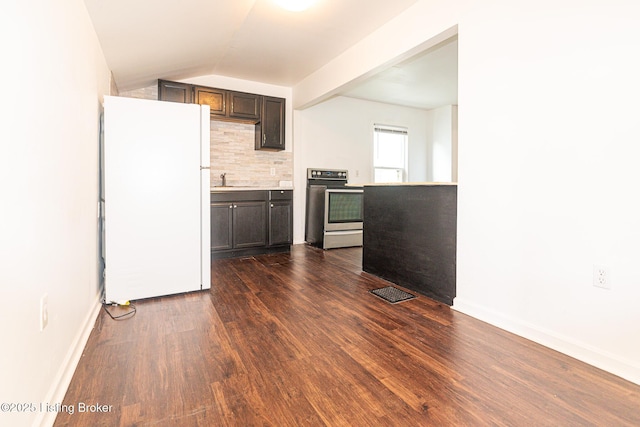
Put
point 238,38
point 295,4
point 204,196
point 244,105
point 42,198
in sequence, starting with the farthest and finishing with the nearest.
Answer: point 244,105
point 238,38
point 204,196
point 295,4
point 42,198

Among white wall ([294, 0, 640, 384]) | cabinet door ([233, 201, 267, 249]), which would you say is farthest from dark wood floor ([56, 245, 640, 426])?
cabinet door ([233, 201, 267, 249])

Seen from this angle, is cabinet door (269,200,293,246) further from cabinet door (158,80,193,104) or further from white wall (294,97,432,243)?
cabinet door (158,80,193,104)

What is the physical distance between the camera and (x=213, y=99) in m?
4.55

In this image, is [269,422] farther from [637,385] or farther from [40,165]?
[637,385]

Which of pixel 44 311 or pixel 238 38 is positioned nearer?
pixel 44 311

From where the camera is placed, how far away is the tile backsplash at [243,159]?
4844 millimetres

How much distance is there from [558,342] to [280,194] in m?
3.49

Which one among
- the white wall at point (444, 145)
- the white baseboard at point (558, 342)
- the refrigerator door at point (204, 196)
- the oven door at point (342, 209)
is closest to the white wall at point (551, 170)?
the white baseboard at point (558, 342)

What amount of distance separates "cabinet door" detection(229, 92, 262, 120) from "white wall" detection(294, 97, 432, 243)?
72 centimetres

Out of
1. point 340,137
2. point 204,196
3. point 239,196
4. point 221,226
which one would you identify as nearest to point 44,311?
point 204,196

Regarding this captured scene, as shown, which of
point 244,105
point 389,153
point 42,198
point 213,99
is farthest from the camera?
point 389,153

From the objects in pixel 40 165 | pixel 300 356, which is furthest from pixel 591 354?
pixel 40 165

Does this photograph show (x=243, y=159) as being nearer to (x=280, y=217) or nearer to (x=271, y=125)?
(x=271, y=125)

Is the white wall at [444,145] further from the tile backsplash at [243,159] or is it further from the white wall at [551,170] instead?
the white wall at [551,170]
